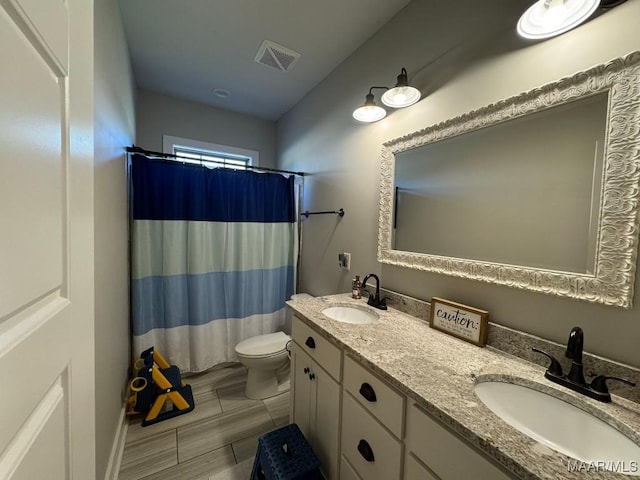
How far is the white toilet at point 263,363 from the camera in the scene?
6.05ft

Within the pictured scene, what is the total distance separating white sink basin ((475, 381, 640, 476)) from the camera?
631 millimetres

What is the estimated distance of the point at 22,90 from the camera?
41 centimetres

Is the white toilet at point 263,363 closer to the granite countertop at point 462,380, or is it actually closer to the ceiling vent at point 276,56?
the granite countertop at point 462,380

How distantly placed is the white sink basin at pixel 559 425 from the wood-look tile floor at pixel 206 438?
1.36 meters

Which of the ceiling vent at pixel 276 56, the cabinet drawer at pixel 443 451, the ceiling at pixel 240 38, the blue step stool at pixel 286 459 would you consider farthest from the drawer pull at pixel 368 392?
the ceiling vent at pixel 276 56

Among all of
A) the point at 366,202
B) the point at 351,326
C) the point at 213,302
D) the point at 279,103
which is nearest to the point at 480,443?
the point at 351,326

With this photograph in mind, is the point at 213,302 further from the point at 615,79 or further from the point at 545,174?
the point at 615,79

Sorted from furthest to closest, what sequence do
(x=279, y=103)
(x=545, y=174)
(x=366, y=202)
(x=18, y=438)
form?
(x=279, y=103), (x=366, y=202), (x=545, y=174), (x=18, y=438)

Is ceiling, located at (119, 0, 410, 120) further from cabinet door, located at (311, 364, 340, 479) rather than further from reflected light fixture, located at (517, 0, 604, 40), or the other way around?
cabinet door, located at (311, 364, 340, 479)

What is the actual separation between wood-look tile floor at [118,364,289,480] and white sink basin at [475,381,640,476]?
1358mm

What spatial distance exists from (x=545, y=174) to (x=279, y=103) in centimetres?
245

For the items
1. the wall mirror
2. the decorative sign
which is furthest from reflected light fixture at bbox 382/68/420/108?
the decorative sign
